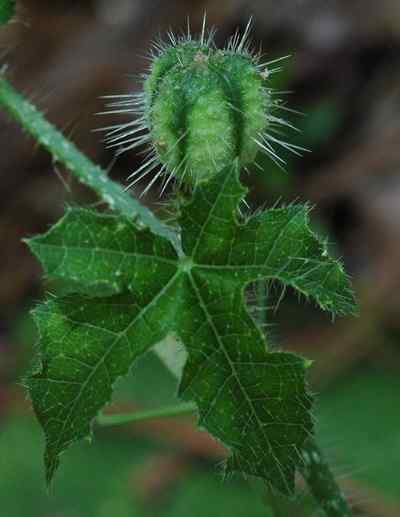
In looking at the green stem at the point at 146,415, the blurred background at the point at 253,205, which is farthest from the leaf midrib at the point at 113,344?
the blurred background at the point at 253,205

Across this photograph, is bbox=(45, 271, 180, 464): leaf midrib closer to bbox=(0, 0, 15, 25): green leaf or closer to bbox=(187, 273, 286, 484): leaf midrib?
bbox=(187, 273, 286, 484): leaf midrib

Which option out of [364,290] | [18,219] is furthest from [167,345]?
[18,219]

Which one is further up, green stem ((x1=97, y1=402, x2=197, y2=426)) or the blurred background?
green stem ((x1=97, y1=402, x2=197, y2=426))

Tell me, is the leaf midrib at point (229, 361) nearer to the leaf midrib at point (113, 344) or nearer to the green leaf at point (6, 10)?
the leaf midrib at point (113, 344)

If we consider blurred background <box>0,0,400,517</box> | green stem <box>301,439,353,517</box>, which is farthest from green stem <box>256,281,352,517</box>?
blurred background <box>0,0,400,517</box>

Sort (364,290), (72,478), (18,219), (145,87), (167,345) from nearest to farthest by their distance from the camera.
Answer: (145,87) → (167,345) → (72,478) → (364,290) → (18,219)

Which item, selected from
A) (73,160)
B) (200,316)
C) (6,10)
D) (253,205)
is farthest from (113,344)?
(253,205)

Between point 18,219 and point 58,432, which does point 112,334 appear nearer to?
point 58,432
